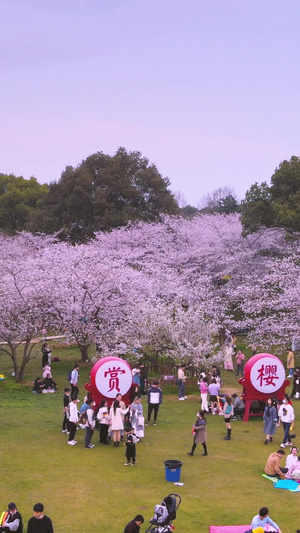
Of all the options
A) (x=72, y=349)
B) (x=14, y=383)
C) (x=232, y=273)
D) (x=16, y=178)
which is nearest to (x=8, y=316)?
(x=14, y=383)

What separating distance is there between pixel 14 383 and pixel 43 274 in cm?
581

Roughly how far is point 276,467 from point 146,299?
17183 millimetres

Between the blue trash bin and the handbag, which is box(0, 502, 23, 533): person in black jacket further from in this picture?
the handbag

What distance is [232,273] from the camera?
43844mm

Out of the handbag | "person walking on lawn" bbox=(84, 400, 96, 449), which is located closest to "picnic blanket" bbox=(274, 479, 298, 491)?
the handbag

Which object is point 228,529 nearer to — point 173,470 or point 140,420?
point 173,470

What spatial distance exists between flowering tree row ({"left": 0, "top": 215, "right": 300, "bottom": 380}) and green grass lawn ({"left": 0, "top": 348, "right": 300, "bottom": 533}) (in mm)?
5810

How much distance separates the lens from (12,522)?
1209 centimetres

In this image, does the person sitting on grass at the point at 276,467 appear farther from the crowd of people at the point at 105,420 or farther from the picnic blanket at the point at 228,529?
the crowd of people at the point at 105,420

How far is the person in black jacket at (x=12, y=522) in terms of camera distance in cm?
1205

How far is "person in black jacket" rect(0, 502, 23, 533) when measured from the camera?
12.1 m

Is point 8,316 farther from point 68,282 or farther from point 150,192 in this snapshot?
point 150,192

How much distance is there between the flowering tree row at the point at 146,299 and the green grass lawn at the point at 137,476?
5.81m

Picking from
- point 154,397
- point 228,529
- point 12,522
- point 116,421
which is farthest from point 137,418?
point 12,522
